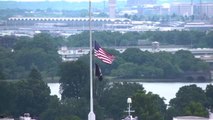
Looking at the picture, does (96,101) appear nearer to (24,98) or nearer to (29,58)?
(24,98)

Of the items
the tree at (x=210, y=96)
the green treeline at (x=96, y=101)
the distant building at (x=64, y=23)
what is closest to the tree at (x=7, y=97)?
the green treeline at (x=96, y=101)

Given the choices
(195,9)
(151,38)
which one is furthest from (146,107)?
(195,9)

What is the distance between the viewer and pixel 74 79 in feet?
135

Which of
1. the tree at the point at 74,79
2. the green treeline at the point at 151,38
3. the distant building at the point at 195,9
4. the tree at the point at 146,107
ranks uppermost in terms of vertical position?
the tree at the point at 146,107

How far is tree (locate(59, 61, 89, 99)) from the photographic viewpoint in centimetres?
4003

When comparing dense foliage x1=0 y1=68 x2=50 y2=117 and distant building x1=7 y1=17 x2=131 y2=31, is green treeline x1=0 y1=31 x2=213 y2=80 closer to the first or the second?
dense foliage x1=0 y1=68 x2=50 y2=117

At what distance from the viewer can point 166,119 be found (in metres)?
32.3

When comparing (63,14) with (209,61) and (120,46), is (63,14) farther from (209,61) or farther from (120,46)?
(209,61)

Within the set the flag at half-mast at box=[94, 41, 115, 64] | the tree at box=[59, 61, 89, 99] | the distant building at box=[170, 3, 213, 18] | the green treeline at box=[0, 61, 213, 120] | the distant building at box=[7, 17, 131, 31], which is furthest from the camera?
the distant building at box=[170, 3, 213, 18]

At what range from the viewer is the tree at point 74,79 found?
40031mm

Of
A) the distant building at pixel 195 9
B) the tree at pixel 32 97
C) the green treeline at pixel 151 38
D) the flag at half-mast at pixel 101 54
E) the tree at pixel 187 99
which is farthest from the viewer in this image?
the distant building at pixel 195 9

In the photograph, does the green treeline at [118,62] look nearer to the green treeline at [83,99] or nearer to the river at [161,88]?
the river at [161,88]

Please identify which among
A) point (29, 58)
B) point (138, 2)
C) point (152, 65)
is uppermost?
point (29, 58)

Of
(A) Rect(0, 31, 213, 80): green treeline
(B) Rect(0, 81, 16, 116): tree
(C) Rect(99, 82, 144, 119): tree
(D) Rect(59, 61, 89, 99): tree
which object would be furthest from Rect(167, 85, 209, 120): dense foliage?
(A) Rect(0, 31, 213, 80): green treeline
